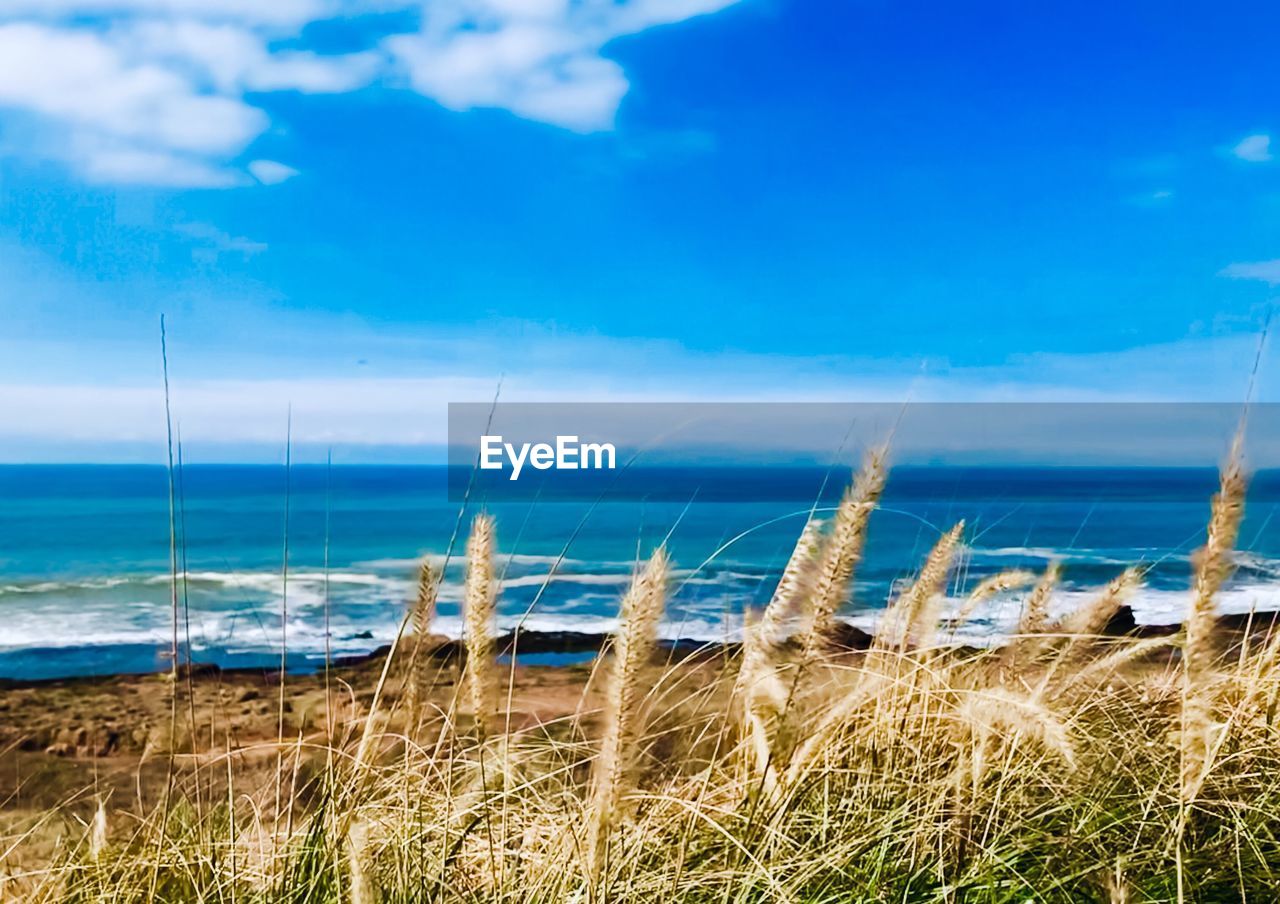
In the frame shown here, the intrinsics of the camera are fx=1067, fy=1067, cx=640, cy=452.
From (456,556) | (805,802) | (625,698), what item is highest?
(456,556)

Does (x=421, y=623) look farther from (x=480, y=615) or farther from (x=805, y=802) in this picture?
(x=805, y=802)

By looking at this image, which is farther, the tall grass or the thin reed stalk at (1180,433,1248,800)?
the thin reed stalk at (1180,433,1248,800)

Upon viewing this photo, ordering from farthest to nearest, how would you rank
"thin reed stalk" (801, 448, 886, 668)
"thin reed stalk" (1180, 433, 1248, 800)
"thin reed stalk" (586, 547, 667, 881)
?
"thin reed stalk" (1180, 433, 1248, 800)
"thin reed stalk" (801, 448, 886, 668)
"thin reed stalk" (586, 547, 667, 881)

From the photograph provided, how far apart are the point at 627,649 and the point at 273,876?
1.03 meters

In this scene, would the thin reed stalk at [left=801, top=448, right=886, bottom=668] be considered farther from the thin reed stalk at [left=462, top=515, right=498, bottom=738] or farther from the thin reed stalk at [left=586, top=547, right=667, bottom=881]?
the thin reed stalk at [left=462, top=515, right=498, bottom=738]

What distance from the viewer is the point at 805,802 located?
2.54 m

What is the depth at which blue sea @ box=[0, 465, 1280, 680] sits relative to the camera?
9.07ft

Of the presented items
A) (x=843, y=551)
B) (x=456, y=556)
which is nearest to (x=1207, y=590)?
(x=843, y=551)

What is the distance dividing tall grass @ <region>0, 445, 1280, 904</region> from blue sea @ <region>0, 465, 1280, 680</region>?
0.22m

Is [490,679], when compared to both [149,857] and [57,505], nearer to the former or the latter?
[149,857]

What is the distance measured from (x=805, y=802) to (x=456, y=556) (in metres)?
1.03

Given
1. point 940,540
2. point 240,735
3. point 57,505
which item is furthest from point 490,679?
point 57,505

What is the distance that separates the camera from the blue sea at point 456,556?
9.07ft

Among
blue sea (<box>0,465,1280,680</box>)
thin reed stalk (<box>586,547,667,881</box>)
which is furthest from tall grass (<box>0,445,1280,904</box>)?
blue sea (<box>0,465,1280,680</box>)
